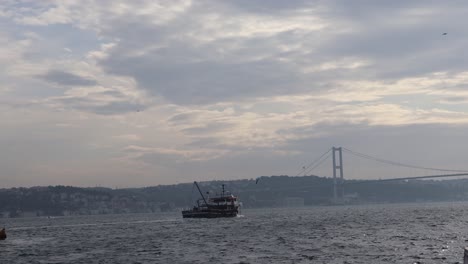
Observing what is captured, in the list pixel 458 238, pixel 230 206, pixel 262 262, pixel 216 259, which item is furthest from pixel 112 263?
pixel 230 206

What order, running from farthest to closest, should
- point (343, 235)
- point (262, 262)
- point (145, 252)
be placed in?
point (343, 235) < point (145, 252) < point (262, 262)

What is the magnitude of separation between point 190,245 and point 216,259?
16856 mm

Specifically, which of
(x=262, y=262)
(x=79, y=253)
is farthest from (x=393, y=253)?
(x=79, y=253)

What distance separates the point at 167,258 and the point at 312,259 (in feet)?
42.1

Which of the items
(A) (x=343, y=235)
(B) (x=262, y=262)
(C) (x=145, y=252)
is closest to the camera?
(B) (x=262, y=262)

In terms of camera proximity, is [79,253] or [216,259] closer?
[216,259]

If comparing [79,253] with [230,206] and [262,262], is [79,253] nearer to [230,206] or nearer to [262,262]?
[262,262]

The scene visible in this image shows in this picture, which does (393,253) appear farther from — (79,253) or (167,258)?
(79,253)

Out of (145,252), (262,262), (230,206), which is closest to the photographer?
(262,262)

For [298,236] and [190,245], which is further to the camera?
[298,236]

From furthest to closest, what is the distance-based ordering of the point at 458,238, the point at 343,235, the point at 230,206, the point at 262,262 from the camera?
the point at 230,206 < the point at 343,235 < the point at 458,238 < the point at 262,262

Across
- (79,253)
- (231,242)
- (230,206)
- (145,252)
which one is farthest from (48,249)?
(230,206)

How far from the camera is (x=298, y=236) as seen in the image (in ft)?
268

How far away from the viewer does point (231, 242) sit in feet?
244
